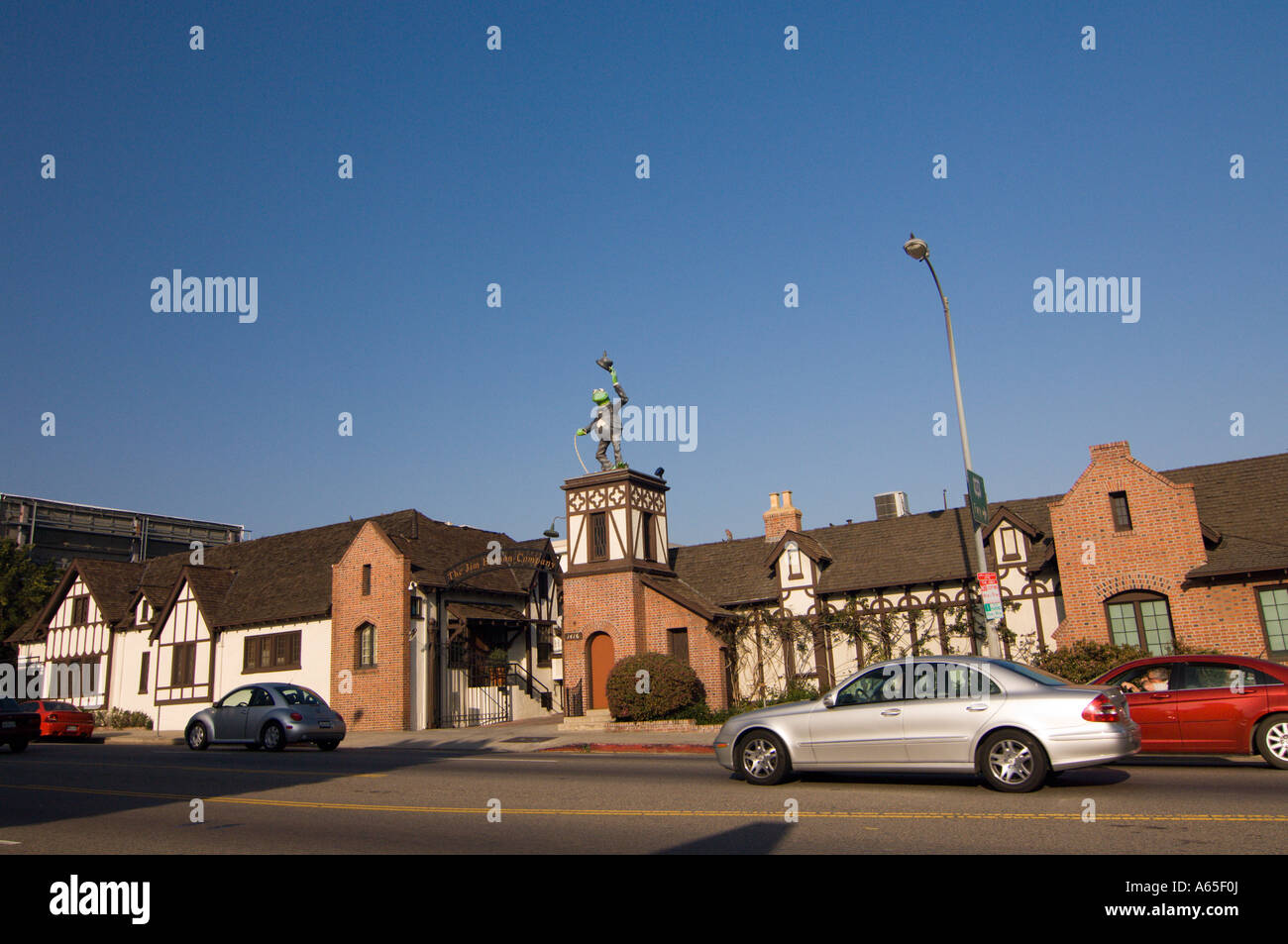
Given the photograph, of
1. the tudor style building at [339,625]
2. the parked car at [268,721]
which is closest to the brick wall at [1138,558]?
the parked car at [268,721]

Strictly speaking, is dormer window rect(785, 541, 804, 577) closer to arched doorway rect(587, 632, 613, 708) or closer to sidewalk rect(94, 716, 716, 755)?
arched doorway rect(587, 632, 613, 708)

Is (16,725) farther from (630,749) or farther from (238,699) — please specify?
(630,749)

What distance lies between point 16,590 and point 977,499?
48399 millimetres

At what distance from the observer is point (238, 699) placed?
2175 cm

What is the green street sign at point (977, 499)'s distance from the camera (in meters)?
18.1

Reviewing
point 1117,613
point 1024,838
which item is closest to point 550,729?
point 1117,613

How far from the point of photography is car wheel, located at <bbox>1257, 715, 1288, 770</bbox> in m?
12.6

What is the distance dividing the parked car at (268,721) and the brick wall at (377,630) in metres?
8.10

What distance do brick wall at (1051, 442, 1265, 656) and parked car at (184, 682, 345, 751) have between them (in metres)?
18.1

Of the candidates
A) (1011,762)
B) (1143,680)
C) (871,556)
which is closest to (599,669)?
(871,556)

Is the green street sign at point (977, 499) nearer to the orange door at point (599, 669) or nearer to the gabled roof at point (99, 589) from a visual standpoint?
the orange door at point (599, 669)

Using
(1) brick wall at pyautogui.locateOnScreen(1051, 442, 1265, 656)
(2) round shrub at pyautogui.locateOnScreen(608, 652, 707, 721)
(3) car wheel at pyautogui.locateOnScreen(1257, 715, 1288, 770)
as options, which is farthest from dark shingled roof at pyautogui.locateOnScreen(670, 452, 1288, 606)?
(3) car wheel at pyautogui.locateOnScreen(1257, 715, 1288, 770)
